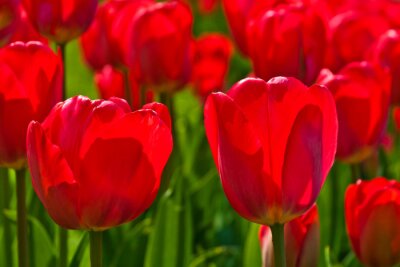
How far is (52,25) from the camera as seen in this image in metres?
1.54

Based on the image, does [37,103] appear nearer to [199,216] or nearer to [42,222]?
[42,222]

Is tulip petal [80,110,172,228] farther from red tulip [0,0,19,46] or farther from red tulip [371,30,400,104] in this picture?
red tulip [371,30,400,104]

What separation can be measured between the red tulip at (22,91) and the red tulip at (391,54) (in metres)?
0.67

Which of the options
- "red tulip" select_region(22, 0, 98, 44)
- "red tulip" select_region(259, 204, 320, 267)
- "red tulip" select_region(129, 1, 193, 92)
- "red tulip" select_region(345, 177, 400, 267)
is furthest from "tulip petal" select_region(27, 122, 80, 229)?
"red tulip" select_region(129, 1, 193, 92)

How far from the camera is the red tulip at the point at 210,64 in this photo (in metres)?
2.67

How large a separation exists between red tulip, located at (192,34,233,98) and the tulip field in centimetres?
12

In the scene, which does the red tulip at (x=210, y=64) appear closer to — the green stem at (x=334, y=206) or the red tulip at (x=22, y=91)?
Answer: the green stem at (x=334, y=206)

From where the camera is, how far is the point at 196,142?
2188 mm

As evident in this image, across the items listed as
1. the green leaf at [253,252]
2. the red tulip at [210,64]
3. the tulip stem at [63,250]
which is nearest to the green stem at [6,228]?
the tulip stem at [63,250]

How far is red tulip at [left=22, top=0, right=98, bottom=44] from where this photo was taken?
60.8 inches

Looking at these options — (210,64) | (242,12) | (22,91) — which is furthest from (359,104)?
(210,64)

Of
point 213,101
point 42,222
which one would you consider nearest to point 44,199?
point 213,101

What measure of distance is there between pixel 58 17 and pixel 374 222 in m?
0.61

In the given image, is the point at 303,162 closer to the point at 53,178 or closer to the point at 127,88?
the point at 53,178
